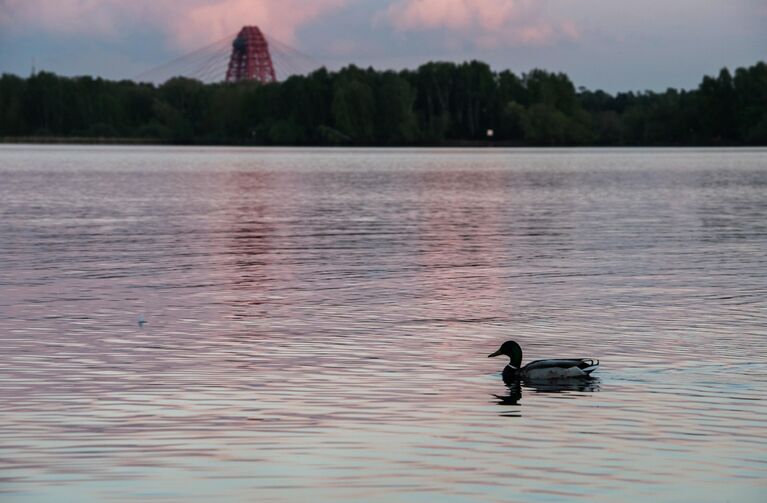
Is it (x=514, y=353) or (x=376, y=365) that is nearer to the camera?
(x=514, y=353)

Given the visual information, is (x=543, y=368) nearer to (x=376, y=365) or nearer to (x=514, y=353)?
(x=514, y=353)

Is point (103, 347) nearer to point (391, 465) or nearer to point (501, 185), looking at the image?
point (391, 465)

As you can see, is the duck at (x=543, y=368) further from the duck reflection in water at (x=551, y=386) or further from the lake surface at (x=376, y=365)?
the lake surface at (x=376, y=365)

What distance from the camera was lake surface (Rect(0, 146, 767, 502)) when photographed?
14.5m

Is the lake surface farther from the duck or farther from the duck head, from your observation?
the duck head

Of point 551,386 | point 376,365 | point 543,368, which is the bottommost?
point 551,386

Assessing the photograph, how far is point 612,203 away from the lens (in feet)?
231

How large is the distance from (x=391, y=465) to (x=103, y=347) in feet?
29.1

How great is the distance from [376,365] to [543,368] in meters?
2.61

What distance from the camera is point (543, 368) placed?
19.6m

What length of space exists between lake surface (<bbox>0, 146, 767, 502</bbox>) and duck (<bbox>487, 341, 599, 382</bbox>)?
28 centimetres

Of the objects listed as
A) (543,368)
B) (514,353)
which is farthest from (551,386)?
(514,353)

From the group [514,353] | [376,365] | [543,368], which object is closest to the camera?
[543,368]

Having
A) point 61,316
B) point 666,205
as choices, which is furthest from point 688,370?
point 666,205
